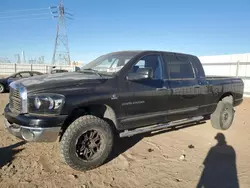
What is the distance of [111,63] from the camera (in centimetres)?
475

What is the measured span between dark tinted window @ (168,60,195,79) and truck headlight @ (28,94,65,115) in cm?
253

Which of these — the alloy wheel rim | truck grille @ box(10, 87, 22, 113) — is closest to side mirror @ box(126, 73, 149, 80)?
the alloy wheel rim

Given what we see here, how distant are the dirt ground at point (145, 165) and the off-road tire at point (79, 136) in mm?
140

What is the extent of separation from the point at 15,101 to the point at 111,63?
1.98 metres

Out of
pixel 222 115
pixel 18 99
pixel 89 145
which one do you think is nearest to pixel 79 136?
pixel 89 145

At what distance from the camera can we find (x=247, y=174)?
3.68 m

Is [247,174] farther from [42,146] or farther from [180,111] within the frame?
[42,146]

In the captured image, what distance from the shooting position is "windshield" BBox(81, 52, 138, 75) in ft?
→ 14.5

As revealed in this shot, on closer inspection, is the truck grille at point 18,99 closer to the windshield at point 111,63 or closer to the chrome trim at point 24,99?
the chrome trim at point 24,99

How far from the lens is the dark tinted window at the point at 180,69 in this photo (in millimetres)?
4939

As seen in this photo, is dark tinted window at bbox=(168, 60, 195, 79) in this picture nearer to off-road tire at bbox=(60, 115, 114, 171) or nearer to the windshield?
the windshield

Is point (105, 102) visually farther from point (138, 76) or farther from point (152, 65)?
point (152, 65)

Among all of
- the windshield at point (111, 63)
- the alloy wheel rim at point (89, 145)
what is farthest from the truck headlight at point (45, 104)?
the windshield at point (111, 63)

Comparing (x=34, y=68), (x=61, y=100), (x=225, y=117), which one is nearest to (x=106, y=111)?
(x=61, y=100)
